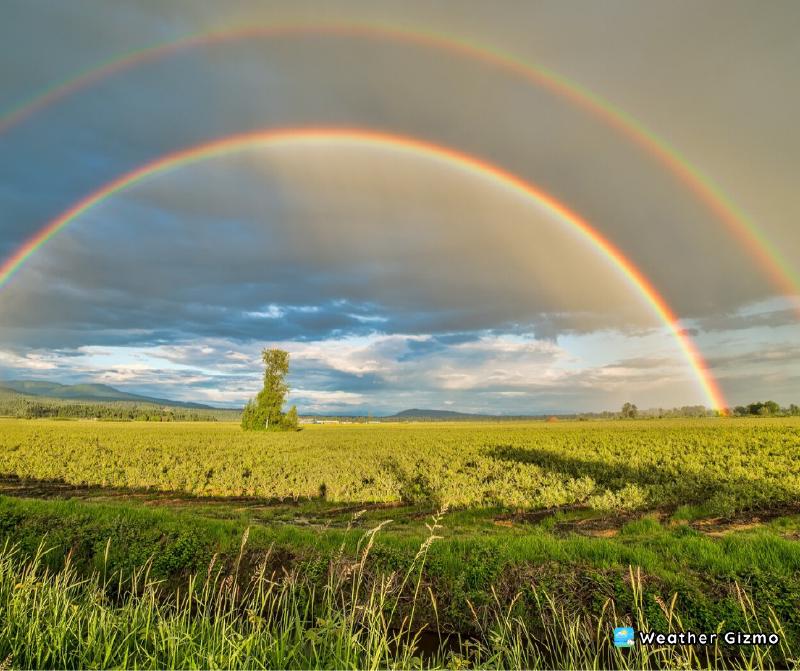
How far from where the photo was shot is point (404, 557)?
11.1 meters

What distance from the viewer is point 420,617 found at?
999 centimetres

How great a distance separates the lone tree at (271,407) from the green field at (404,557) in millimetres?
64809

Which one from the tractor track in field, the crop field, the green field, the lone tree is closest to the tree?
the lone tree

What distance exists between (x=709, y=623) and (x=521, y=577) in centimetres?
328

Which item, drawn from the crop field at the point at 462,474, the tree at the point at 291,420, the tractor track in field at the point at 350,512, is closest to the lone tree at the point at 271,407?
the tree at the point at 291,420

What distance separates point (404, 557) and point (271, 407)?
9445 cm

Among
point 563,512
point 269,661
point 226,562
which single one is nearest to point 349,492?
point 563,512

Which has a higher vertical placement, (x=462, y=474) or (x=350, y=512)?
(x=462, y=474)

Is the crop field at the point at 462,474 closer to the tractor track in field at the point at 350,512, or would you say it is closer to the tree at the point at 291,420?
the tractor track in field at the point at 350,512

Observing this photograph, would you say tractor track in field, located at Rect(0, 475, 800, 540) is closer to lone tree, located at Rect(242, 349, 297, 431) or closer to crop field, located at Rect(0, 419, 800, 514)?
crop field, located at Rect(0, 419, 800, 514)

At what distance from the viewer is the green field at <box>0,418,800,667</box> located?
5.47 metres

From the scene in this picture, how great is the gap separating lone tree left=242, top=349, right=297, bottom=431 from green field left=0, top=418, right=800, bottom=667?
64809 mm

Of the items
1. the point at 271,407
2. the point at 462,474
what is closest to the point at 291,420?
the point at 271,407

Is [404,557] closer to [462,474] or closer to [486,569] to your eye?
[486,569]
